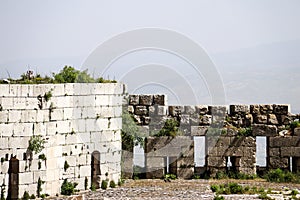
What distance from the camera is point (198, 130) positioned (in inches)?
1252

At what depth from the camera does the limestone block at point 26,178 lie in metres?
26.1

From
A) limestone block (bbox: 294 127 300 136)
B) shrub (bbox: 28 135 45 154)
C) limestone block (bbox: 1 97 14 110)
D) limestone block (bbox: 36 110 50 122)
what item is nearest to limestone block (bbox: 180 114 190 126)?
limestone block (bbox: 294 127 300 136)

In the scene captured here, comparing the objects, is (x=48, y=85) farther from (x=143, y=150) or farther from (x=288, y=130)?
(x=288, y=130)

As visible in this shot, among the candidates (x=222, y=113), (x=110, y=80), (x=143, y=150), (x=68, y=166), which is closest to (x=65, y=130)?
(x=68, y=166)

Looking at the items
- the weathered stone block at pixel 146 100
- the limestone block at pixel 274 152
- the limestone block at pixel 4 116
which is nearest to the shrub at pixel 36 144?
the limestone block at pixel 4 116

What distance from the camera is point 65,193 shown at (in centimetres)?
2748

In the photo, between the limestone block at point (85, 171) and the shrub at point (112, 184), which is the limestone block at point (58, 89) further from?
the shrub at point (112, 184)

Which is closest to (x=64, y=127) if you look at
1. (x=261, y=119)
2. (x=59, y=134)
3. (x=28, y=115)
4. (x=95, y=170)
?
(x=59, y=134)

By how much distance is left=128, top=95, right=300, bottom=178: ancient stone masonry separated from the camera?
31547mm

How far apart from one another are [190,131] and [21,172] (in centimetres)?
789

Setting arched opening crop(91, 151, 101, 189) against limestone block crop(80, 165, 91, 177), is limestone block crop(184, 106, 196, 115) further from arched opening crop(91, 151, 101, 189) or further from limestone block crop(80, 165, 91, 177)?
limestone block crop(80, 165, 91, 177)

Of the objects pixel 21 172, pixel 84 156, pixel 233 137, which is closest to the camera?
pixel 21 172

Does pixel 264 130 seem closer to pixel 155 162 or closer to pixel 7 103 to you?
pixel 155 162

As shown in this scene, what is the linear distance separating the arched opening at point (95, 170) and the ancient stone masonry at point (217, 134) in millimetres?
3077
